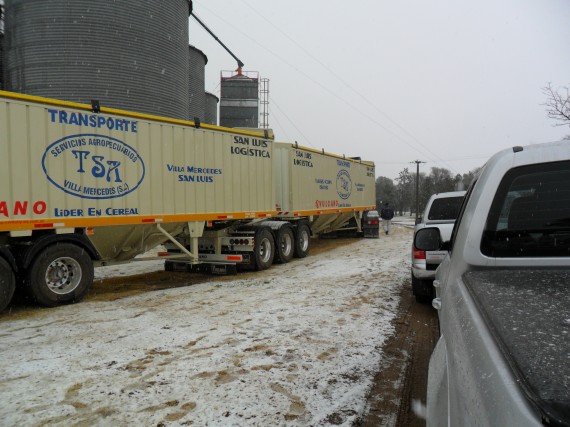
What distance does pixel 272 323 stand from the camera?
18.4 feet

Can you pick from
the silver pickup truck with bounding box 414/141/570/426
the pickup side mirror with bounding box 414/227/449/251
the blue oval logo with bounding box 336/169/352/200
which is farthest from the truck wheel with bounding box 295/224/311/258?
the silver pickup truck with bounding box 414/141/570/426

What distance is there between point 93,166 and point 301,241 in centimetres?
751

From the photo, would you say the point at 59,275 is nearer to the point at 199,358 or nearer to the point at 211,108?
the point at 199,358

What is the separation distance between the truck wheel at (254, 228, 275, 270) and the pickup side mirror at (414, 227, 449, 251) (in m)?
7.61

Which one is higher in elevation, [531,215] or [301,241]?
[531,215]

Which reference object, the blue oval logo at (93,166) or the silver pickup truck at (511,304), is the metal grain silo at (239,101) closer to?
the blue oval logo at (93,166)

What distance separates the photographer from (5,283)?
646 cm

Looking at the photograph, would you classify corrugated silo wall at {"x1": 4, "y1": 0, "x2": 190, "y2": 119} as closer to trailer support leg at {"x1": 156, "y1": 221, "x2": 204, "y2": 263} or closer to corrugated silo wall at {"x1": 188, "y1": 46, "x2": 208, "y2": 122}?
corrugated silo wall at {"x1": 188, "y1": 46, "x2": 208, "y2": 122}

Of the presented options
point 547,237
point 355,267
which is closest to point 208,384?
point 547,237

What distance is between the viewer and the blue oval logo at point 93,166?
7.04 metres

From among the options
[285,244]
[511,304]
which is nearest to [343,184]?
[285,244]

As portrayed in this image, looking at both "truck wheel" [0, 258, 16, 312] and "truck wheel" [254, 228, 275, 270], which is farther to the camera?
"truck wheel" [254, 228, 275, 270]

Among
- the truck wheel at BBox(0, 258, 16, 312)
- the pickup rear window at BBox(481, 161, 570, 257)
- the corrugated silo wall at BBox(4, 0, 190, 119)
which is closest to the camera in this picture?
the pickup rear window at BBox(481, 161, 570, 257)

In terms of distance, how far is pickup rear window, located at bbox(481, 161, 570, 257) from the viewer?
7.29ft
